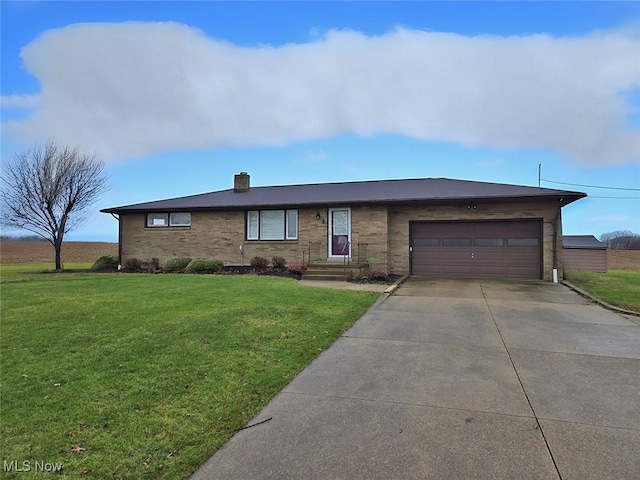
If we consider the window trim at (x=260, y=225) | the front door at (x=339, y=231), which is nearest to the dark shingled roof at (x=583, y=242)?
the front door at (x=339, y=231)

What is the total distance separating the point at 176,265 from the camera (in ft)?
55.7

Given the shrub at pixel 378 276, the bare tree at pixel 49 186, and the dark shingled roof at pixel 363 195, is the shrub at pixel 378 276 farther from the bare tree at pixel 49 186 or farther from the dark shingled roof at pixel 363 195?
the bare tree at pixel 49 186

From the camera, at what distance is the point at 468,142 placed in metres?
21.8

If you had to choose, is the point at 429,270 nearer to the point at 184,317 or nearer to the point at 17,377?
the point at 184,317

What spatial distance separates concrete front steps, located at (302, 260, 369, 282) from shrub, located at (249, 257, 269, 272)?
2510 millimetres

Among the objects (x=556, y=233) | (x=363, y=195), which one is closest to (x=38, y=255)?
(x=363, y=195)

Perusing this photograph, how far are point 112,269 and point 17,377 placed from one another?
53.2ft

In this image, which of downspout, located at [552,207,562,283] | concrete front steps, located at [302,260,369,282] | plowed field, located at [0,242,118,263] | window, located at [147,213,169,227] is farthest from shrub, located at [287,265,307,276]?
plowed field, located at [0,242,118,263]

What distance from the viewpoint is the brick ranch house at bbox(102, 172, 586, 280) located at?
1432 cm

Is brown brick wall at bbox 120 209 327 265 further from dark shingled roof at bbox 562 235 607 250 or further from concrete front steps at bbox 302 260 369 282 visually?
dark shingled roof at bbox 562 235 607 250

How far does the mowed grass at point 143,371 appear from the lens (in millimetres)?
2904

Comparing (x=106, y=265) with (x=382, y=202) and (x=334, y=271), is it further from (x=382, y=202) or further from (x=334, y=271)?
(x=382, y=202)

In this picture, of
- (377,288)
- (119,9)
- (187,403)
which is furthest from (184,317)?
(119,9)

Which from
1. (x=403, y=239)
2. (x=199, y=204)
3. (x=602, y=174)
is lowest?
(x=403, y=239)
